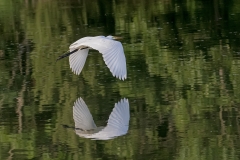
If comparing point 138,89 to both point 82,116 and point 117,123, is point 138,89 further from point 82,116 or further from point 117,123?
point 117,123

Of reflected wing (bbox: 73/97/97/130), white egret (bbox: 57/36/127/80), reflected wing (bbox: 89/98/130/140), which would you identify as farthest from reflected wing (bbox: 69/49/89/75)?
reflected wing (bbox: 89/98/130/140)

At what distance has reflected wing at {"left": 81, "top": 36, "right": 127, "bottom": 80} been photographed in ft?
22.2

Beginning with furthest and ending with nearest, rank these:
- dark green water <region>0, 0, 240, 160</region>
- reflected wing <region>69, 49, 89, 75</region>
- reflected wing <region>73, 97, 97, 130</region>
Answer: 1. reflected wing <region>69, 49, 89, 75</region>
2. reflected wing <region>73, 97, 97, 130</region>
3. dark green water <region>0, 0, 240, 160</region>

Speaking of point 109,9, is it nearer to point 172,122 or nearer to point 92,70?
point 92,70

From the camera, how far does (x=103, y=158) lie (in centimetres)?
632

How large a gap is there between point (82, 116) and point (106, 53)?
896mm

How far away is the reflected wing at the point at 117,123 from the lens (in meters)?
6.95

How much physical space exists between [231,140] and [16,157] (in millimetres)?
1828

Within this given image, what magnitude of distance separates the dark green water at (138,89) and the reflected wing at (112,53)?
1.94 feet

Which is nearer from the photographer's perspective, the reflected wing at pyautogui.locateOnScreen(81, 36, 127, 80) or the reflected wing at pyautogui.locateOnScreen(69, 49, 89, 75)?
the reflected wing at pyautogui.locateOnScreen(81, 36, 127, 80)

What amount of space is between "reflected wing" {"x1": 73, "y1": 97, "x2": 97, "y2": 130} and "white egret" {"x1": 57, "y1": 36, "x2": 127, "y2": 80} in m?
0.43

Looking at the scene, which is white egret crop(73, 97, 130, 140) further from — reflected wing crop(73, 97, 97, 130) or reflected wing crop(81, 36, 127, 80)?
reflected wing crop(81, 36, 127, 80)

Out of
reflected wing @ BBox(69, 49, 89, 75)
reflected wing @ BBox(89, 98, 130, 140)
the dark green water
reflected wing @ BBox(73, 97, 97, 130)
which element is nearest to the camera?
the dark green water

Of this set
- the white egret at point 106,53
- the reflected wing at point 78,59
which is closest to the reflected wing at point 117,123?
the white egret at point 106,53
